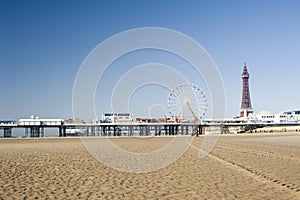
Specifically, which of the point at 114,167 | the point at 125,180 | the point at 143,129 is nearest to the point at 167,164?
the point at 114,167

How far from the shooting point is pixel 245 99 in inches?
5866

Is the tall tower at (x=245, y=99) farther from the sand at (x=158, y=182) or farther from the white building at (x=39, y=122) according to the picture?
the sand at (x=158, y=182)

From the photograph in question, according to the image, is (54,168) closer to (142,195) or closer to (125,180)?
(125,180)

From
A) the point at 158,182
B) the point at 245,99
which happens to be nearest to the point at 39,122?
the point at 158,182

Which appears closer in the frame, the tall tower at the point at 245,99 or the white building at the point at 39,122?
the white building at the point at 39,122

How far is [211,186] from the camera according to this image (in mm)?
7691

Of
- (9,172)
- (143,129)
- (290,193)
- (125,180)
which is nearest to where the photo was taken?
(290,193)

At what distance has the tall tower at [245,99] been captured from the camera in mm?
142650

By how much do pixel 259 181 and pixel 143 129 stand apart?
6902 cm

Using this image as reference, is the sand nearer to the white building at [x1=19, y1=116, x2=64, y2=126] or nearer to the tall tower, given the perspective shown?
the white building at [x1=19, y1=116, x2=64, y2=126]

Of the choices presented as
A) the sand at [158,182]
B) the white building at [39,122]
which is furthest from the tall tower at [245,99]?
the sand at [158,182]

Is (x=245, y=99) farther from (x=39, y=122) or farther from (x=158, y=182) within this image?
(x=158, y=182)

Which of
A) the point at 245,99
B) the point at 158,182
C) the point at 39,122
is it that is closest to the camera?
the point at 158,182

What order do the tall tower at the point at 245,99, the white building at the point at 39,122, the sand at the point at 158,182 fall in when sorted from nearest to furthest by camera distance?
1. the sand at the point at 158,182
2. the white building at the point at 39,122
3. the tall tower at the point at 245,99
